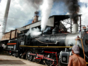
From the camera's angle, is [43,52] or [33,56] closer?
[43,52]

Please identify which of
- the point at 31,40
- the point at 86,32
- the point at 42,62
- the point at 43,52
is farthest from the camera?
the point at 31,40

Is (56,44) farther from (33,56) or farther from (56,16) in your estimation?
(56,16)

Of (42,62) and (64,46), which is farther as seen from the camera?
(42,62)

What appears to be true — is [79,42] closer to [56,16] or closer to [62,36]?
[62,36]

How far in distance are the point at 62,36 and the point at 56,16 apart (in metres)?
7.32

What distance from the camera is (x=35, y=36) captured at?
10227 millimetres

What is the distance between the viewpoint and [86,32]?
593 cm

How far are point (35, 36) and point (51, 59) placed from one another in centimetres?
302

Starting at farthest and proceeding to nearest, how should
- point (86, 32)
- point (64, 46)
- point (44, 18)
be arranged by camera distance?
point (44, 18), point (64, 46), point (86, 32)

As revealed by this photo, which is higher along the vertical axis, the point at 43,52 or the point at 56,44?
the point at 56,44

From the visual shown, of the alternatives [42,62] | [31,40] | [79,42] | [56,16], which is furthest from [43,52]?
[56,16]

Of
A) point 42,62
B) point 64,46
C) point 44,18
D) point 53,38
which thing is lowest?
point 42,62

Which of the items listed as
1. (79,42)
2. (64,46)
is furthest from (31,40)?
(79,42)

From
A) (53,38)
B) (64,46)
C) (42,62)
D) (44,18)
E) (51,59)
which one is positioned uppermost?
(44,18)
